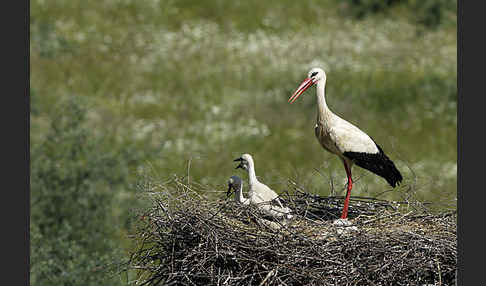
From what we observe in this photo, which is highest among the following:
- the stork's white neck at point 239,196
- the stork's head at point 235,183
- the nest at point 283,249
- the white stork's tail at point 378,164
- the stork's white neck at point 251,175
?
the white stork's tail at point 378,164

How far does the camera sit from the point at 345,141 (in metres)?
9.04

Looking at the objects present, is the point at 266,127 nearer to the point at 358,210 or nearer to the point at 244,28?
the point at 244,28

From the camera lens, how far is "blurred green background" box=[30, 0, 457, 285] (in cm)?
1944

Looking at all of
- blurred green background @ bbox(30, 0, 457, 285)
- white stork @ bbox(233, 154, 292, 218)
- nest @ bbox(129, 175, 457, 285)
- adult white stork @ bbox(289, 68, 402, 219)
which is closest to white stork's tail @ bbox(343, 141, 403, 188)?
adult white stork @ bbox(289, 68, 402, 219)

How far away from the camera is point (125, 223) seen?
17.7 meters

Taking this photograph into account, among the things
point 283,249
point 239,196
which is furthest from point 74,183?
point 283,249

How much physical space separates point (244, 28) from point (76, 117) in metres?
11.0

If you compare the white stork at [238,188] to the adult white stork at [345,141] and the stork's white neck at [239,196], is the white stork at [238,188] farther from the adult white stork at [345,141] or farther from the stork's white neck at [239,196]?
the adult white stork at [345,141]

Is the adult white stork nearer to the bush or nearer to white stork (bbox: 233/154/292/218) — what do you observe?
white stork (bbox: 233/154/292/218)

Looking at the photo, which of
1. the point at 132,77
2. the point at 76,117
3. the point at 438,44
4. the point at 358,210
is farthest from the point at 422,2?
the point at 358,210

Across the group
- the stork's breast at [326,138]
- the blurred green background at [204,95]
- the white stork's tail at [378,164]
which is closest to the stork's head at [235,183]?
the stork's breast at [326,138]

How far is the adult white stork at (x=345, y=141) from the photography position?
29.7 feet

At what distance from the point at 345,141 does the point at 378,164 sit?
1.85 feet

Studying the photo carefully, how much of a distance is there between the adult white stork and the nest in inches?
28.6
